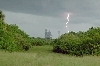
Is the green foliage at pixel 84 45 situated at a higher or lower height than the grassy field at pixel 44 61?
higher

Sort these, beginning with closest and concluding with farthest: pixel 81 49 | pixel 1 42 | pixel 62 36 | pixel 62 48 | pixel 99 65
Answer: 1. pixel 99 65
2. pixel 1 42
3. pixel 81 49
4. pixel 62 48
5. pixel 62 36

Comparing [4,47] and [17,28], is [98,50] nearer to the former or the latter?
[4,47]

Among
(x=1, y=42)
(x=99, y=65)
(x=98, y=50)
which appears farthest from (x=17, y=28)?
(x=99, y=65)

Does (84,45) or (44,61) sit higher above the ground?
(84,45)

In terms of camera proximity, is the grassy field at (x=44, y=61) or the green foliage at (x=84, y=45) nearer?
the grassy field at (x=44, y=61)

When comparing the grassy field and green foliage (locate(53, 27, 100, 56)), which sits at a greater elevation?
green foliage (locate(53, 27, 100, 56))

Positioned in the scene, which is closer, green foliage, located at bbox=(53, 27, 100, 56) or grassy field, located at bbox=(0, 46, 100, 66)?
grassy field, located at bbox=(0, 46, 100, 66)

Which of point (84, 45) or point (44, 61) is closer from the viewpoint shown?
point (44, 61)

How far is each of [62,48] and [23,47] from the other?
8559 millimetres

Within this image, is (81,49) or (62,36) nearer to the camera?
(81,49)

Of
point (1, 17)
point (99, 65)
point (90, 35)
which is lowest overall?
point (99, 65)

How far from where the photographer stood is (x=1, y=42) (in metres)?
41.0

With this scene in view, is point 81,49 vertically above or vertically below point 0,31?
below

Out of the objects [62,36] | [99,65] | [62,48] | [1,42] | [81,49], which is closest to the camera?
[99,65]
